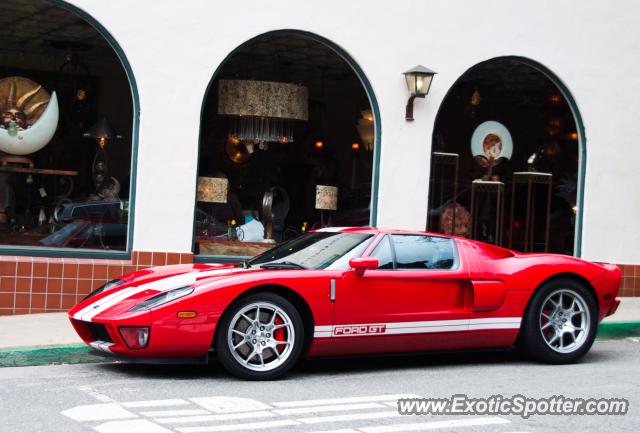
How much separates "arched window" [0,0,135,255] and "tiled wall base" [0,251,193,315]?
22cm

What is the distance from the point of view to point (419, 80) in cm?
1209

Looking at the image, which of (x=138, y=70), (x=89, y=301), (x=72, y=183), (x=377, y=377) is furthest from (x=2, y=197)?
(x=377, y=377)

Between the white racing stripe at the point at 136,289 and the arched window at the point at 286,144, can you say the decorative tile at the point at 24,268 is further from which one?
the white racing stripe at the point at 136,289

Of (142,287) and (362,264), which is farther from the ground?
(362,264)

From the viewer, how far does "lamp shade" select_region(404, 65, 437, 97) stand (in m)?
12.0

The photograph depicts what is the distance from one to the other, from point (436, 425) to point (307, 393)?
4.00 ft

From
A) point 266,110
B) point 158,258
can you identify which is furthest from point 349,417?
point 266,110

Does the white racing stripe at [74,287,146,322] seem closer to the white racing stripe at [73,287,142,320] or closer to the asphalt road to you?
the white racing stripe at [73,287,142,320]

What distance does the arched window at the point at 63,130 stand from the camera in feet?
35.6

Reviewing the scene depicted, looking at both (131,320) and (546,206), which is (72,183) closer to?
(131,320)

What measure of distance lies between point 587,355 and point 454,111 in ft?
14.6

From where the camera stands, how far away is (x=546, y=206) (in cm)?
1359

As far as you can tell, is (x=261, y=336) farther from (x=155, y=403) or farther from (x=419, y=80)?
(x=419, y=80)

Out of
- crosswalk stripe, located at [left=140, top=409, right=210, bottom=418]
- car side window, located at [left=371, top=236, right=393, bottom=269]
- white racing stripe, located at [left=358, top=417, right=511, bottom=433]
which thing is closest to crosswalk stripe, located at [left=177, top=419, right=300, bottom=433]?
A: crosswalk stripe, located at [left=140, top=409, right=210, bottom=418]
